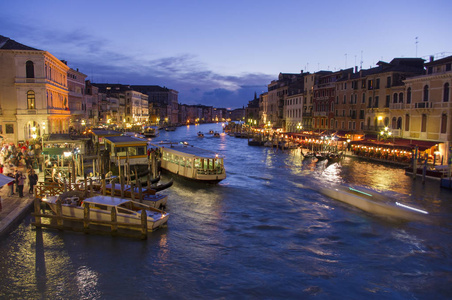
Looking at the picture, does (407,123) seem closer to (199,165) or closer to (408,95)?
(408,95)

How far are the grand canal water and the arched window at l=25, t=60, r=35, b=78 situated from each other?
23.3 m

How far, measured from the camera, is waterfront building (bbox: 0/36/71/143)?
32.8 m

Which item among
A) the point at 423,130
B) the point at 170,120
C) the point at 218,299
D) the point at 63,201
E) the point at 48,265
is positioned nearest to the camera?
the point at 218,299

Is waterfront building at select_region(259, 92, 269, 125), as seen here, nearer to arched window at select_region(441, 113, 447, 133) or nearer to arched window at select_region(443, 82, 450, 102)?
arched window at select_region(441, 113, 447, 133)

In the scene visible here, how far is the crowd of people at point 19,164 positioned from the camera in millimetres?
17347

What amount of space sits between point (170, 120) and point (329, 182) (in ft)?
410

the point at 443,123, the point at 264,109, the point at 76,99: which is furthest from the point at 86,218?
the point at 264,109

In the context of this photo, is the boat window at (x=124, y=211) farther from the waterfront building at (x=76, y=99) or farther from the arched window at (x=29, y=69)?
the waterfront building at (x=76, y=99)

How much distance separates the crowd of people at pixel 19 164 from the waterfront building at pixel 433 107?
92.9 feet

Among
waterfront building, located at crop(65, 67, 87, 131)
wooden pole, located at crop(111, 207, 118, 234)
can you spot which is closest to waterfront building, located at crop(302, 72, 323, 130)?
waterfront building, located at crop(65, 67, 87, 131)

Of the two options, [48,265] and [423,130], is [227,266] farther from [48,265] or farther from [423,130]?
[423,130]

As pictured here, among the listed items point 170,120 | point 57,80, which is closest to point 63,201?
point 57,80

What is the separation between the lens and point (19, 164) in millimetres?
25297

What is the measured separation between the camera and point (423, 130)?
106ft
